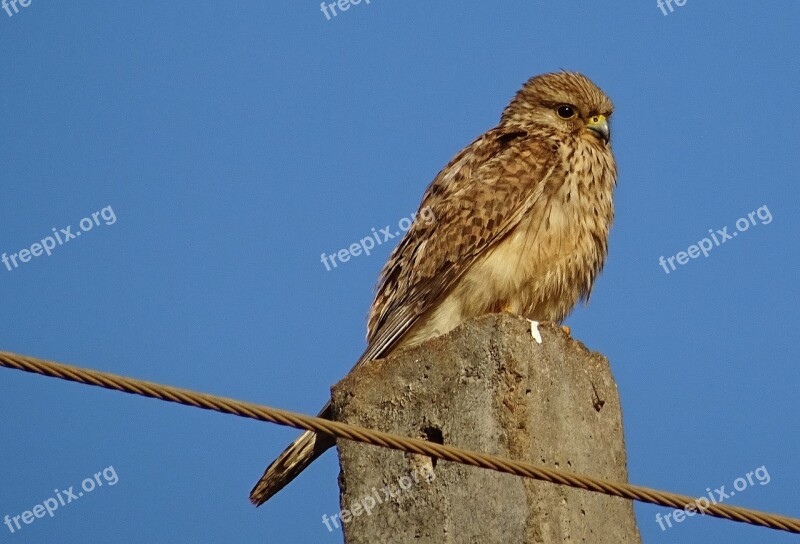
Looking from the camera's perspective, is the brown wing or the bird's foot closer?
the bird's foot

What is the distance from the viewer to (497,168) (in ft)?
19.5

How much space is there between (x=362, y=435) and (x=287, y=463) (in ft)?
5.31

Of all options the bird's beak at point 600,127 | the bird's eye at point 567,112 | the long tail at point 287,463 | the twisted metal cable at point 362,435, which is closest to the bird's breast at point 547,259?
the bird's beak at point 600,127

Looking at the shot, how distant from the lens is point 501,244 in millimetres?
5691

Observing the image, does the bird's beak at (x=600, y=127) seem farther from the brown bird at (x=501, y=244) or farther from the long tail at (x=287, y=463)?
the long tail at (x=287, y=463)

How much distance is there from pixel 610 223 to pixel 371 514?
202cm

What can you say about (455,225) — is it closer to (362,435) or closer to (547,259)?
(547,259)

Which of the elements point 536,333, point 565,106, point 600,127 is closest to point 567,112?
point 565,106

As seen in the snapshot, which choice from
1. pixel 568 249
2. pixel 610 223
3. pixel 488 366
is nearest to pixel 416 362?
pixel 488 366

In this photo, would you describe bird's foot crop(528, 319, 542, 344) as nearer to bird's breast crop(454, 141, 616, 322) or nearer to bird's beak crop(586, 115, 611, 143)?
bird's breast crop(454, 141, 616, 322)

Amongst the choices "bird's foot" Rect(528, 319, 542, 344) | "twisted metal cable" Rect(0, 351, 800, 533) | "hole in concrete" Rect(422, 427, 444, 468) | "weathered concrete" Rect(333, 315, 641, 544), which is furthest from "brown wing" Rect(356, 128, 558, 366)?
"twisted metal cable" Rect(0, 351, 800, 533)

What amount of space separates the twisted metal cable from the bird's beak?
3.00m

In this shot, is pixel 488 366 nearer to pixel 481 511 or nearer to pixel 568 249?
pixel 481 511

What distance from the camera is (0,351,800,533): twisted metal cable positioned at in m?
3.13
